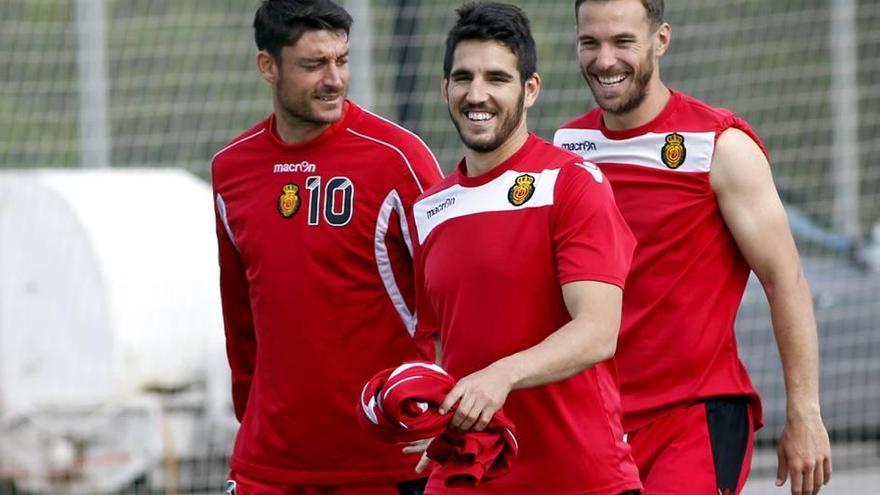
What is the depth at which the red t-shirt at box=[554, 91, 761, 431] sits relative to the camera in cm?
535

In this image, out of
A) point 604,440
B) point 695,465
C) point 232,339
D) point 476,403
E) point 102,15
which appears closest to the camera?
point 476,403

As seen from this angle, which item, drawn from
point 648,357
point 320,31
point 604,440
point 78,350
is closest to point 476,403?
point 604,440

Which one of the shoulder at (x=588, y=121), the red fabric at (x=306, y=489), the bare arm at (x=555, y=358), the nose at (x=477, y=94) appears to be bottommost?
the red fabric at (x=306, y=489)

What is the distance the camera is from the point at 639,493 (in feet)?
15.5

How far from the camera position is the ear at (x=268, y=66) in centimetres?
557

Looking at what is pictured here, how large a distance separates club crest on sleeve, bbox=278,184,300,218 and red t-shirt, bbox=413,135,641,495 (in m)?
0.83

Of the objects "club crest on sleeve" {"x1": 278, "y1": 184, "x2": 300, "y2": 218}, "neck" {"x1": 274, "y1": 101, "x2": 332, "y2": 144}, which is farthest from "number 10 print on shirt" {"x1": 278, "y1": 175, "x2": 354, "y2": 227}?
"neck" {"x1": 274, "y1": 101, "x2": 332, "y2": 144}

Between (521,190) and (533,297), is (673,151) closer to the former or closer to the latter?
(521,190)

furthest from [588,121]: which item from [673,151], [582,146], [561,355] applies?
[561,355]

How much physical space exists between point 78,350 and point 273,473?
5.42 m

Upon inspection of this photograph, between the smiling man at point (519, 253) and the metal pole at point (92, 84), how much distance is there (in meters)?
6.25

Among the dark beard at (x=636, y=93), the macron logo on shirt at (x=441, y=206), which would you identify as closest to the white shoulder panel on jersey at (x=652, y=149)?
the dark beard at (x=636, y=93)

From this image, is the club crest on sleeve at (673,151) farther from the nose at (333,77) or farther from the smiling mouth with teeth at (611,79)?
the nose at (333,77)

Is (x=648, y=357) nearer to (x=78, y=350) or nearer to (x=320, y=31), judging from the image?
(x=320, y=31)
